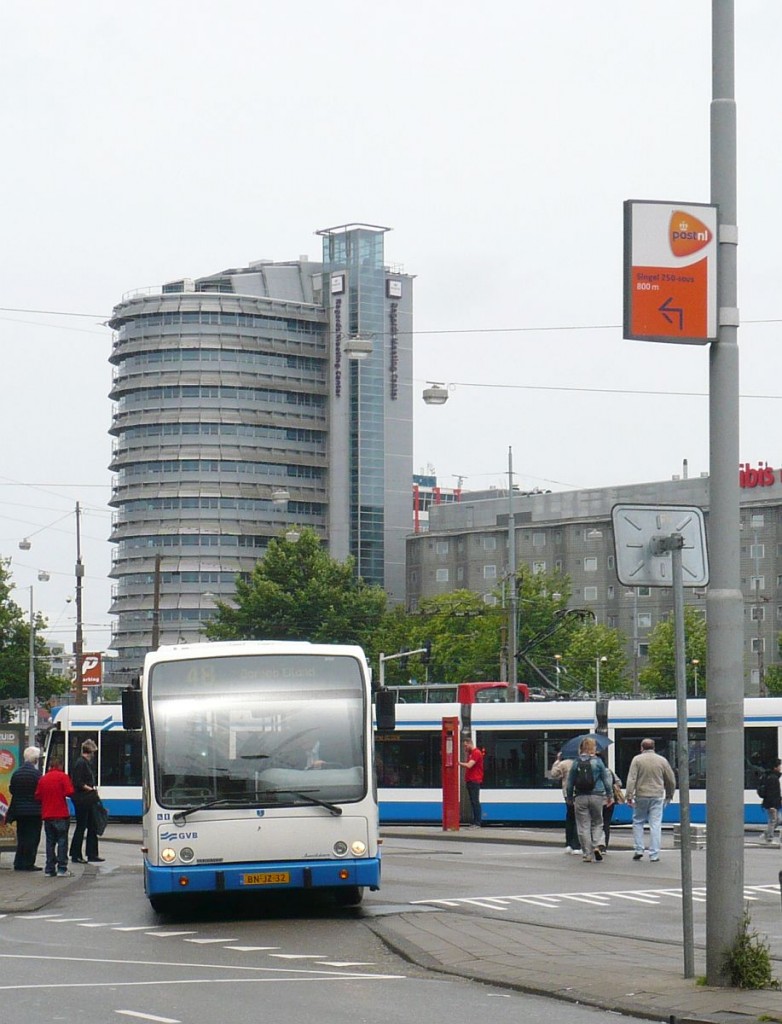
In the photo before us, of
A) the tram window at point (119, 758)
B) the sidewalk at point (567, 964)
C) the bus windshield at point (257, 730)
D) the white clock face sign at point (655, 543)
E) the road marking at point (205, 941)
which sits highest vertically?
the white clock face sign at point (655, 543)

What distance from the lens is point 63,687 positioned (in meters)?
90.1

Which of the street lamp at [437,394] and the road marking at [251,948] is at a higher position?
the street lamp at [437,394]

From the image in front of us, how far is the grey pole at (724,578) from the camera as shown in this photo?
10.9 meters

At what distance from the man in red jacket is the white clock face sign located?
1311cm

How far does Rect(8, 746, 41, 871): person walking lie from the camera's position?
2316 centimetres

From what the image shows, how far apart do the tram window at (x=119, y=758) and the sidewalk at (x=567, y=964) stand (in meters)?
23.6

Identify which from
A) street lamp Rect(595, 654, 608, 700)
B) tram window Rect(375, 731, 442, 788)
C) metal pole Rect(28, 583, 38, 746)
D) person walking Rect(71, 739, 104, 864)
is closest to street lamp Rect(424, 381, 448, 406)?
tram window Rect(375, 731, 442, 788)

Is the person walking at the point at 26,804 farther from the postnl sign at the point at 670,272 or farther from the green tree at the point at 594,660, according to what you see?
the green tree at the point at 594,660

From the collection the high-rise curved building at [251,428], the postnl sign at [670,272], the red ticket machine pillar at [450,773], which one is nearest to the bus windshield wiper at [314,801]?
the postnl sign at [670,272]

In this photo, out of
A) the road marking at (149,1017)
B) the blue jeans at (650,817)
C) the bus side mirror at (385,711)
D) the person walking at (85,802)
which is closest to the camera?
the road marking at (149,1017)

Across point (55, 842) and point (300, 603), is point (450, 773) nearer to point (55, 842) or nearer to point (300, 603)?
point (55, 842)

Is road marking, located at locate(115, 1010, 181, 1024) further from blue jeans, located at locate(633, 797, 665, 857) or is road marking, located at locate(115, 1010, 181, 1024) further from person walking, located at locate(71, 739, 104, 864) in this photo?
person walking, located at locate(71, 739, 104, 864)

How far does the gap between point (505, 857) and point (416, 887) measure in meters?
6.14

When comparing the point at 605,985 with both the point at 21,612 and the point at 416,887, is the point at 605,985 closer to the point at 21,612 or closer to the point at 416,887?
the point at 416,887
